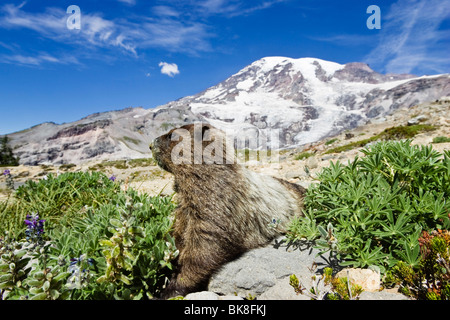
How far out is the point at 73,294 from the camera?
6.69 feet

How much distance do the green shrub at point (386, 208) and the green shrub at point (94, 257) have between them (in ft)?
5.89

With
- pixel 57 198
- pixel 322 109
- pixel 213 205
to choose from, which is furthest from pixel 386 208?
pixel 322 109

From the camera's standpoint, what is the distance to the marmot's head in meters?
3.93

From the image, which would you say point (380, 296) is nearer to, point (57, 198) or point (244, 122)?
point (57, 198)

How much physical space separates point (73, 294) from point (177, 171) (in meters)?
2.30

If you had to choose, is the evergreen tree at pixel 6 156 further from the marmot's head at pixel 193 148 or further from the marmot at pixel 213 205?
the marmot at pixel 213 205

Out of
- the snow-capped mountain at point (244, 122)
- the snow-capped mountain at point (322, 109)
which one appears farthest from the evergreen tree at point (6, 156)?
the snow-capped mountain at point (322, 109)

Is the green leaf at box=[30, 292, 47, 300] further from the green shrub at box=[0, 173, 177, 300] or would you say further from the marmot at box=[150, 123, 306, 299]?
the marmot at box=[150, 123, 306, 299]

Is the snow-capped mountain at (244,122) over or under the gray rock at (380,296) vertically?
over

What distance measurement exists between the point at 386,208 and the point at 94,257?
3239mm

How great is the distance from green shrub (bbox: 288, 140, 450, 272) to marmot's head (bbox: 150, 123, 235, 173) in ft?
5.27

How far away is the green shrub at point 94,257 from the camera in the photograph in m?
1.70

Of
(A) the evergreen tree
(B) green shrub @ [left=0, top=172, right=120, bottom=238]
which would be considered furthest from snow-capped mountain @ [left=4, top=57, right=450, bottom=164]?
(B) green shrub @ [left=0, top=172, right=120, bottom=238]
